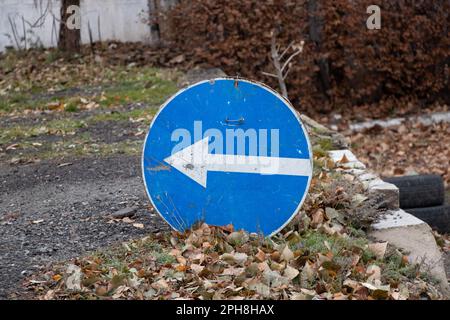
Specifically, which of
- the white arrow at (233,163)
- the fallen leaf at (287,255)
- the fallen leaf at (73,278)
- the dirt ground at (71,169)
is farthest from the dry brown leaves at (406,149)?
the fallen leaf at (73,278)

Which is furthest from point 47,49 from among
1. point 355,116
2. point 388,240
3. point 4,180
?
point 388,240

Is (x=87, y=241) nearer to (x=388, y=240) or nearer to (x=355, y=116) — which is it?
(x=388, y=240)

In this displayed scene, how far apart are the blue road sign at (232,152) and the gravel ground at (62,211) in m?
0.63

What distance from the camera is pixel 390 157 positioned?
11.1 meters

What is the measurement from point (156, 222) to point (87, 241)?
21.0 inches

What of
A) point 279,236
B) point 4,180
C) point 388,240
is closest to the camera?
point 279,236

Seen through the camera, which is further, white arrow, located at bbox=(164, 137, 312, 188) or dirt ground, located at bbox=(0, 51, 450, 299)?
dirt ground, located at bbox=(0, 51, 450, 299)

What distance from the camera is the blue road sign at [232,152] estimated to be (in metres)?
4.82

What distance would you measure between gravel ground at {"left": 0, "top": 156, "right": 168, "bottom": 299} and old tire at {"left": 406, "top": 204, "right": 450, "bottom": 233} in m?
2.60

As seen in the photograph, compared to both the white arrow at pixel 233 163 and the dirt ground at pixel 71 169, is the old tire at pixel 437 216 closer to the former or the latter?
the dirt ground at pixel 71 169

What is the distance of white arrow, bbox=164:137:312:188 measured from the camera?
4.82 meters

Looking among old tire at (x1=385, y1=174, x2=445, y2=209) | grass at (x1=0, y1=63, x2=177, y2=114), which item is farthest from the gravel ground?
grass at (x1=0, y1=63, x2=177, y2=114)

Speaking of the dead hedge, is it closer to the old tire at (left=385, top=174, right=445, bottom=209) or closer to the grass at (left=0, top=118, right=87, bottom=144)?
the grass at (left=0, top=118, right=87, bottom=144)

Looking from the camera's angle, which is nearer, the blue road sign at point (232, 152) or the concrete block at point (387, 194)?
the blue road sign at point (232, 152)
